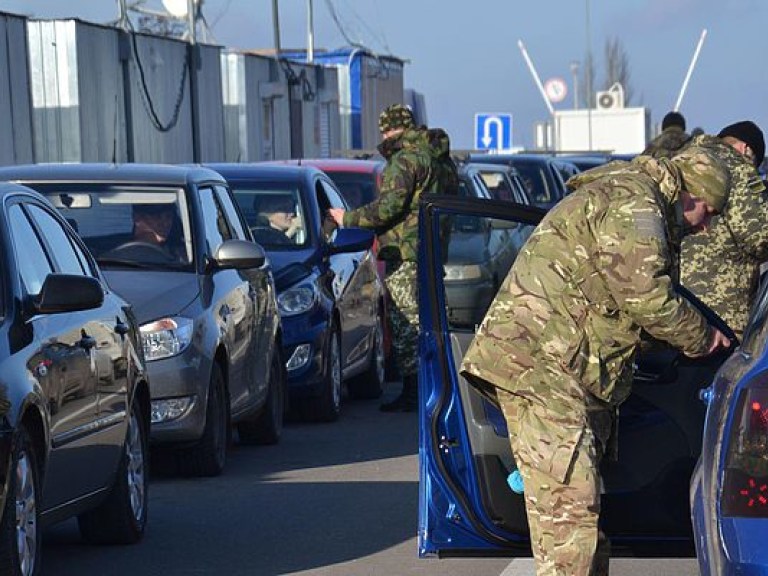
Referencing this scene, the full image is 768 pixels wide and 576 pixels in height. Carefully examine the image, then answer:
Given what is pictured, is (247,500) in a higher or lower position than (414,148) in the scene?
lower

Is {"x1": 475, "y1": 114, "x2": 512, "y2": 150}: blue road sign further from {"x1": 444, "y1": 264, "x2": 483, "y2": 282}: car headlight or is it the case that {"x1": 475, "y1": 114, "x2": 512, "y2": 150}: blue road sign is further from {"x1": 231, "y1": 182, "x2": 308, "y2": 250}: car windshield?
{"x1": 444, "y1": 264, "x2": 483, "y2": 282}: car headlight

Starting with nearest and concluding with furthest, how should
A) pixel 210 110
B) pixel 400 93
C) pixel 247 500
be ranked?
pixel 247 500 < pixel 210 110 < pixel 400 93

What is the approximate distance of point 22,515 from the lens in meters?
7.03

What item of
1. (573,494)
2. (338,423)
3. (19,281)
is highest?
(19,281)

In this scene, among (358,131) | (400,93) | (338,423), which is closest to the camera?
(338,423)

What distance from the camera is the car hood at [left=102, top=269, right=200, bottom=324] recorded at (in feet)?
33.9

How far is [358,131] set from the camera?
167 ft

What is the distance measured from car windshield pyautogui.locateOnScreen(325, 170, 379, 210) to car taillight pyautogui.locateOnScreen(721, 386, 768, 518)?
12410 millimetres

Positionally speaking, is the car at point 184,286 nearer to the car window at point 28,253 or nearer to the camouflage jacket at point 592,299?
the car window at point 28,253

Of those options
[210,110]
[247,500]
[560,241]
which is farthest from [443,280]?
[210,110]

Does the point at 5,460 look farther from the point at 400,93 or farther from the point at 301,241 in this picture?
the point at 400,93

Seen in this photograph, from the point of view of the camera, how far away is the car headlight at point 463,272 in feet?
23.4

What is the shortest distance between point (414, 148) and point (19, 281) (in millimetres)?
6616

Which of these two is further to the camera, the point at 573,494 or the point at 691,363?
the point at 691,363
